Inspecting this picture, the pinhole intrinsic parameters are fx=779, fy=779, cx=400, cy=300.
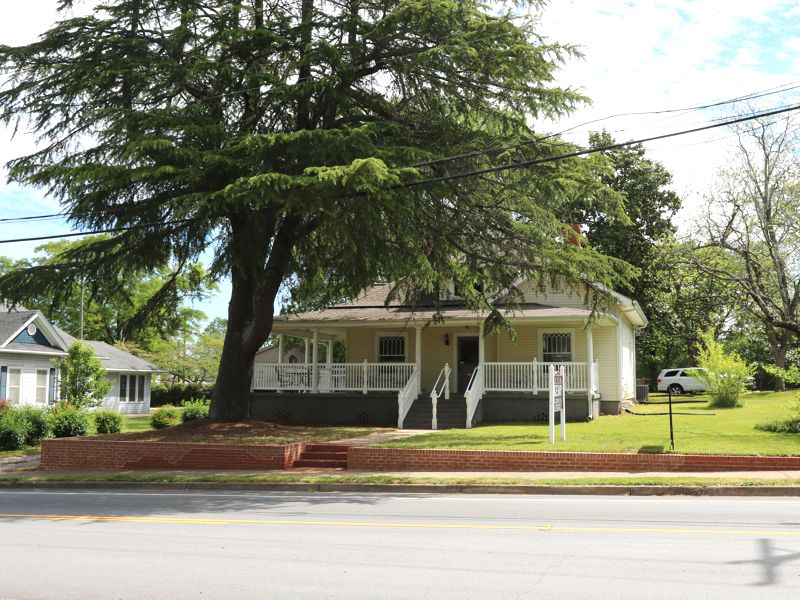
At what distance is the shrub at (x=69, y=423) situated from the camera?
1025 inches

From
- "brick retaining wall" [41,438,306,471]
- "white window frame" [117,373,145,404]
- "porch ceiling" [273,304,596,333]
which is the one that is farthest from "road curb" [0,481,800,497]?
"white window frame" [117,373,145,404]

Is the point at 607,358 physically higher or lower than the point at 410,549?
higher

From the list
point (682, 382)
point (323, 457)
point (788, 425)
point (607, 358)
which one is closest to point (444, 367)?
point (607, 358)

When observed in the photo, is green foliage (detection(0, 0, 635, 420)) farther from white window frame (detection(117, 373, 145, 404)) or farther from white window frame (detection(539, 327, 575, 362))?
white window frame (detection(117, 373, 145, 404))

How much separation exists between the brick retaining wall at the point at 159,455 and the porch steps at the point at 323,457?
0.57ft

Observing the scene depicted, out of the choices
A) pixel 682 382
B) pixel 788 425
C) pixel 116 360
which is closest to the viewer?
pixel 788 425

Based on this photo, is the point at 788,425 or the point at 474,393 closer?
the point at 788,425

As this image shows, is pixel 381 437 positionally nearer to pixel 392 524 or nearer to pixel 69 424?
pixel 392 524

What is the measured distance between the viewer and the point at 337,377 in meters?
26.8

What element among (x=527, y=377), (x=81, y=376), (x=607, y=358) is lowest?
(x=527, y=377)

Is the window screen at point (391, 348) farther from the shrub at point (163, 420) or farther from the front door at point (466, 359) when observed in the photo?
the shrub at point (163, 420)

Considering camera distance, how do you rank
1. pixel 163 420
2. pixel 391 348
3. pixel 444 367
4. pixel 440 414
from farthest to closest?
1. pixel 163 420
2. pixel 391 348
3. pixel 444 367
4. pixel 440 414

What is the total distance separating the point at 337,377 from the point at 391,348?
3490 mm

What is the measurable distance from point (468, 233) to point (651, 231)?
29.9m
